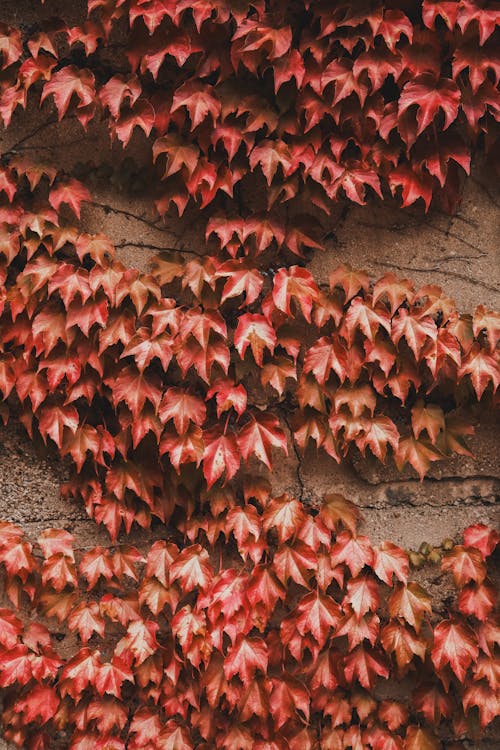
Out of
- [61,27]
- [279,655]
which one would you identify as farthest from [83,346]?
[279,655]

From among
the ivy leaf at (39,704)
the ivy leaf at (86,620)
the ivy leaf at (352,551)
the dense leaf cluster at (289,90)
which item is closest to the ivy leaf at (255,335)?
the dense leaf cluster at (289,90)

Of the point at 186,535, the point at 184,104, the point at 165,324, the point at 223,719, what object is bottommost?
the point at 223,719

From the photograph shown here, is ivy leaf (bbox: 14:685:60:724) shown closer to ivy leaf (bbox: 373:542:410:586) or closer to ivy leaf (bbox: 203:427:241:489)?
ivy leaf (bbox: 203:427:241:489)

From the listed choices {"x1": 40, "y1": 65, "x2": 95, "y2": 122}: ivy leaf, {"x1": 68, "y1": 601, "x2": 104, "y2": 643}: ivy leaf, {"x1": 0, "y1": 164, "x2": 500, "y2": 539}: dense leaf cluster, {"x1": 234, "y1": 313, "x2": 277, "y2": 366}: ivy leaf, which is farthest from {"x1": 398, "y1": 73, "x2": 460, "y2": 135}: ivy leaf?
{"x1": 68, "y1": 601, "x2": 104, "y2": 643}: ivy leaf

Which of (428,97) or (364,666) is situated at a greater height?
(428,97)

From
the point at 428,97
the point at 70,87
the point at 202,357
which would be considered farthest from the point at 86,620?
the point at 428,97

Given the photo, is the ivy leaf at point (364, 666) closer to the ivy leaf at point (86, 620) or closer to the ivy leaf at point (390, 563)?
the ivy leaf at point (390, 563)

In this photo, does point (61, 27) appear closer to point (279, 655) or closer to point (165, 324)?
point (165, 324)

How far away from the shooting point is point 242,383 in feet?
7.70

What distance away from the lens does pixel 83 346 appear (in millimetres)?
2234

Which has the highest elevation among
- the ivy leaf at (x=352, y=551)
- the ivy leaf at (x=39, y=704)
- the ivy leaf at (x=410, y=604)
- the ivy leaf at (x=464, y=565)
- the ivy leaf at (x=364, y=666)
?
the ivy leaf at (x=352, y=551)

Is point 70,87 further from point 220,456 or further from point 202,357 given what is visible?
point 220,456

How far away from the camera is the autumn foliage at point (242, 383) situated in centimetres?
212

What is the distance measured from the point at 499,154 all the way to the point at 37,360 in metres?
1.71
